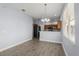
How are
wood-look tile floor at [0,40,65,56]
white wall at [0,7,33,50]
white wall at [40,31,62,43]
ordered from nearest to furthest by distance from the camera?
wood-look tile floor at [0,40,65,56] < white wall at [0,7,33,50] < white wall at [40,31,62,43]

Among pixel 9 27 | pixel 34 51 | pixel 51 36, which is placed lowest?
pixel 34 51

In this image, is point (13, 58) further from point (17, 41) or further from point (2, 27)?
point (17, 41)

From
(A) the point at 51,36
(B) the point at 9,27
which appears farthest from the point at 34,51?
(A) the point at 51,36

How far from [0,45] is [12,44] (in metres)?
1.19

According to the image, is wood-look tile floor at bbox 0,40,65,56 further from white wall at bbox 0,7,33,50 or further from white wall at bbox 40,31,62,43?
white wall at bbox 40,31,62,43

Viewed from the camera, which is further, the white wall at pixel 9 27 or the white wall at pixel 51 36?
the white wall at pixel 51 36

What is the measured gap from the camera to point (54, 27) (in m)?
12.5

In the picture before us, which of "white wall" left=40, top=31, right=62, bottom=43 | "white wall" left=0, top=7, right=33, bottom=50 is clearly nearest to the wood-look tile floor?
"white wall" left=0, top=7, right=33, bottom=50

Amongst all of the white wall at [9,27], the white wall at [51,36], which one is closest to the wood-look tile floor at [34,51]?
the white wall at [9,27]

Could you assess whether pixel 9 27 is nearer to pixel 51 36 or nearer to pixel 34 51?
pixel 34 51

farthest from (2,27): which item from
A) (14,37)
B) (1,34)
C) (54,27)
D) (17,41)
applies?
(54,27)

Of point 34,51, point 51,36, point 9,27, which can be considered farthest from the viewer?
point 51,36

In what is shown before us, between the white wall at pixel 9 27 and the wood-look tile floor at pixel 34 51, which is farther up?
the white wall at pixel 9 27

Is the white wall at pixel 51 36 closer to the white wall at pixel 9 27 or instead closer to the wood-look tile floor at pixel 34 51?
the wood-look tile floor at pixel 34 51
